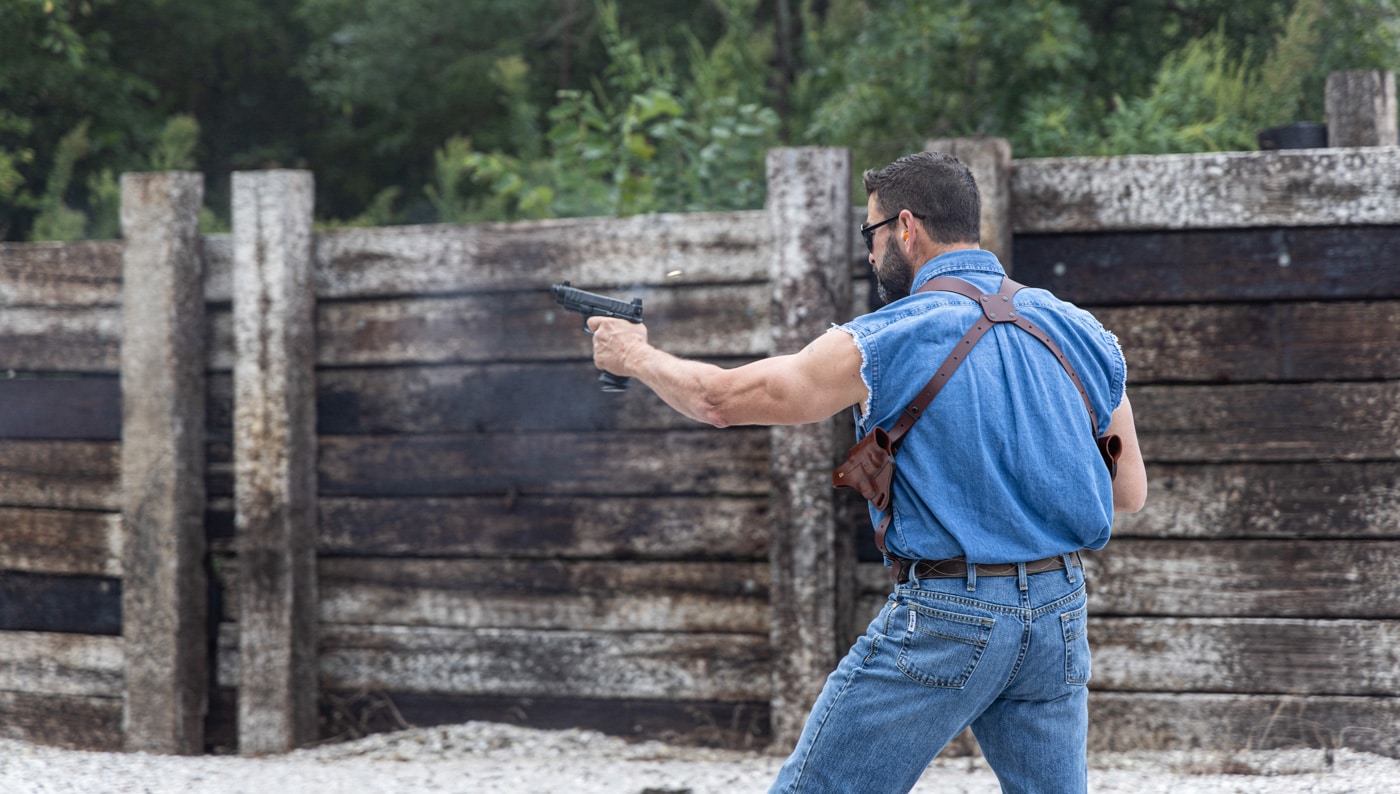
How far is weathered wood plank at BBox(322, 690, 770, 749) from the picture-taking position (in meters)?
4.23

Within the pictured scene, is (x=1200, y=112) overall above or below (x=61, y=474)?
above

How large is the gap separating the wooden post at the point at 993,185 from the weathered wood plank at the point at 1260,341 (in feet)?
1.47

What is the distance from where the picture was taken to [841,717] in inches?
89.5

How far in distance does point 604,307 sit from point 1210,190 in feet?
7.61

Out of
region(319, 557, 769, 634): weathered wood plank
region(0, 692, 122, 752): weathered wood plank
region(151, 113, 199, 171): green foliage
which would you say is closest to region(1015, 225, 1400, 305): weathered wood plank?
region(319, 557, 769, 634): weathered wood plank

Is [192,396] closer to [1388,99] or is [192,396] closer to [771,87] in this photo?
[1388,99]

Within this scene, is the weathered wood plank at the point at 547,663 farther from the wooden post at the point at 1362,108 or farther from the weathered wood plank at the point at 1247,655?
the wooden post at the point at 1362,108

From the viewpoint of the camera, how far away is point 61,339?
4578 mm

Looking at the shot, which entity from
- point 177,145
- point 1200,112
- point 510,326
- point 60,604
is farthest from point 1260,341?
point 177,145

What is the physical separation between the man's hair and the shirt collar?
45 millimetres

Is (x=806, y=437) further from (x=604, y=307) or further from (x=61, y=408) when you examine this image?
(x=61, y=408)

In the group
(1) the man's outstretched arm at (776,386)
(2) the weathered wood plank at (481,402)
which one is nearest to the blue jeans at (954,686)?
(1) the man's outstretched arm at (776,386)

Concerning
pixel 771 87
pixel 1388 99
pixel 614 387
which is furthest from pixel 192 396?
pixel 771 87

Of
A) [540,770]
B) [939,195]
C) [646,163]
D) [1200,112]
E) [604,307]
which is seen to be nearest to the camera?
[939,195]
